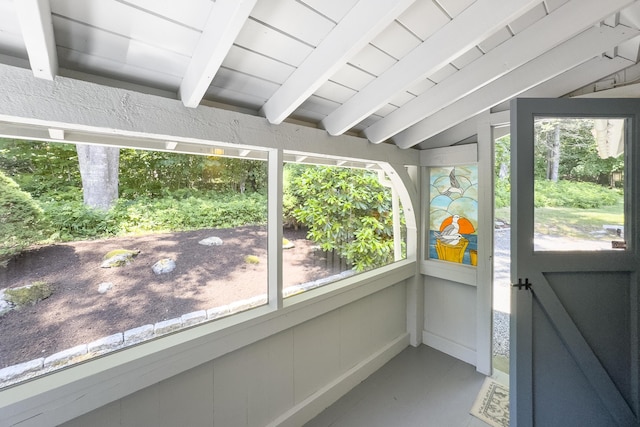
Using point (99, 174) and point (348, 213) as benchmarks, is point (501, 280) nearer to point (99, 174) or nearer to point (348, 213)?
point (348, 213)

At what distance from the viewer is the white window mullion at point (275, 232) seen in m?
1.57

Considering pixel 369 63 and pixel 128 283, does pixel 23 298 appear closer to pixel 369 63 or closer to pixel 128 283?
pixel 128 283

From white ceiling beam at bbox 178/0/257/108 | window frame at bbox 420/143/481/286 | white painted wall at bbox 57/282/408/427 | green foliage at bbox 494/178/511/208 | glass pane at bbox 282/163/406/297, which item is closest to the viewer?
white ceiling beam at bbox 178/0/257/108

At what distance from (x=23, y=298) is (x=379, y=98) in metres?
1.69

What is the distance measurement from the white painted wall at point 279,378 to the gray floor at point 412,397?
0.09m

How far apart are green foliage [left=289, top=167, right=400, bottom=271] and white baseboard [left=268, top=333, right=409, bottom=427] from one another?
2.52ft

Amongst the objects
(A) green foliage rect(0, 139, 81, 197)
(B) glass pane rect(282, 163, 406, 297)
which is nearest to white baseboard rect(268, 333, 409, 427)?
(B) glass pane rect(282, 163, 406, 297)

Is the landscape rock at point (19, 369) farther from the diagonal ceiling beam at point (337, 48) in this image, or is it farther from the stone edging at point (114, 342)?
the diagonal ceiling beam at point (337, 48)

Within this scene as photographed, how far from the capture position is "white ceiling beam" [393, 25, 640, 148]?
1318 mm

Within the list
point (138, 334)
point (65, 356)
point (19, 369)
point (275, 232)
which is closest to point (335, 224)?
point (275, 232)

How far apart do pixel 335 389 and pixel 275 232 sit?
1.29m

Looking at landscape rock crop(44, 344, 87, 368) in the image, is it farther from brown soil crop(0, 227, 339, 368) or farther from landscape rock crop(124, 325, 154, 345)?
landscape rock crop(124, 325, 154, 345)

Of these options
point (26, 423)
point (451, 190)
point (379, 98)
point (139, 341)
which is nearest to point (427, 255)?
point (451, 190)

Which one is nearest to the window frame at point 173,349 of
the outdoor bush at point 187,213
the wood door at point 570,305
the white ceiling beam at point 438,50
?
the outdoor bush at point 187,213
